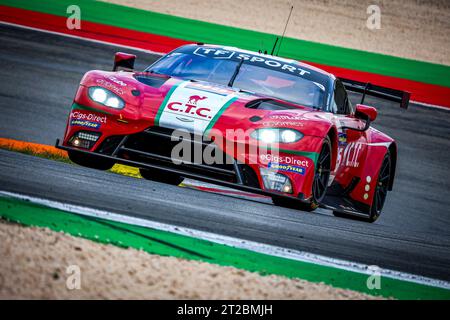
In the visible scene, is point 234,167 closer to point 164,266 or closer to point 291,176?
point 291,176

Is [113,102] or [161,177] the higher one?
[113,102]

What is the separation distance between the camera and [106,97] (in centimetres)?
689

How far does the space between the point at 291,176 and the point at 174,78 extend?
154cm

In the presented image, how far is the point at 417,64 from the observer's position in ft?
79.2

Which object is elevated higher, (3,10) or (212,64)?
(3,10)

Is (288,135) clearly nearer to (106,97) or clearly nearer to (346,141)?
(346,141)

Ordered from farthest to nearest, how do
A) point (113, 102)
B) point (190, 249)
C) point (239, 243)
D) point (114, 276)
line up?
point (113, 102), point (239, 243), point (190, 249), point (114, 276)

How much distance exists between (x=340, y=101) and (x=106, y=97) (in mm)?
2577

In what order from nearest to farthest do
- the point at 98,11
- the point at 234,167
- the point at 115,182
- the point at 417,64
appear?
the point at 234,167, the point at 115,182, the point at 98,11, the point at 417,64

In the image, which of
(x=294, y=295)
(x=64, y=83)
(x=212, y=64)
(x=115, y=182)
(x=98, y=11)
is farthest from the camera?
(x=98, y=11)

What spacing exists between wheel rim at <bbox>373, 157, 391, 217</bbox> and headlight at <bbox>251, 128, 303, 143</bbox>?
6.63 ft

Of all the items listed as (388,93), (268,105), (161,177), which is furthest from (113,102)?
(388,93)

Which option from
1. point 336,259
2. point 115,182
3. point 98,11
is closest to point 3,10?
point 98,11

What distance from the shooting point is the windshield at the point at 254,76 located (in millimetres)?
7789
